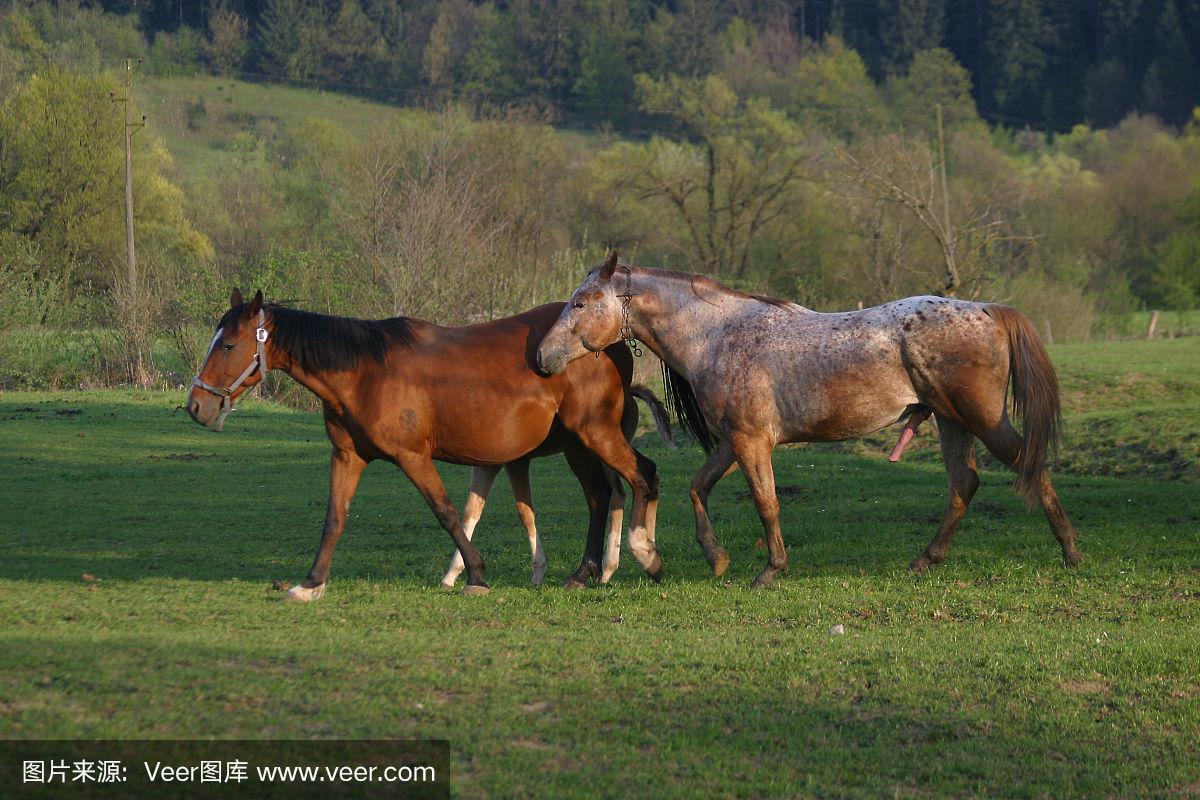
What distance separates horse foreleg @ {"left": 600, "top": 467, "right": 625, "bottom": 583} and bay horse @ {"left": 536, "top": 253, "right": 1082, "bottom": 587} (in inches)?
24.5

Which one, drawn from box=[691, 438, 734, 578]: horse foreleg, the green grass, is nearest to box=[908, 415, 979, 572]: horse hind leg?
box=[691, 438, 734, 578]: horse foreleg

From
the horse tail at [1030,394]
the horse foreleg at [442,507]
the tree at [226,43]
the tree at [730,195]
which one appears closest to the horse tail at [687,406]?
the horse foreleg at [442,507]

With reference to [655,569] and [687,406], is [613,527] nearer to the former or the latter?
[655,569]

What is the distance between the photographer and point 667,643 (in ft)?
26.1

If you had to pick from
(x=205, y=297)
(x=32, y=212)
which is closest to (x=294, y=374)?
(x=205, y=297)

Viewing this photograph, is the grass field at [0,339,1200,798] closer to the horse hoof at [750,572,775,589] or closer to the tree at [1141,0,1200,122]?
the horse hoof at [750,572,775,589]

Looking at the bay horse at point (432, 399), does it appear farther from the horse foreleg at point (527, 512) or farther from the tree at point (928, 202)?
the tree at point (928, 202)

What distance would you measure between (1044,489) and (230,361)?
20.1 ft

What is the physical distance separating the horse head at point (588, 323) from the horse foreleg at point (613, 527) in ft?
3.60

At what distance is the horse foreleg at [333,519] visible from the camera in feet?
31.7

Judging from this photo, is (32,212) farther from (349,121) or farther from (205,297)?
(349,121)

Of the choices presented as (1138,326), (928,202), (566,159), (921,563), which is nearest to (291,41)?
(566,159)

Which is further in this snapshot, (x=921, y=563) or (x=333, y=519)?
(x=921, y=563)

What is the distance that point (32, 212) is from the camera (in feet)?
148
